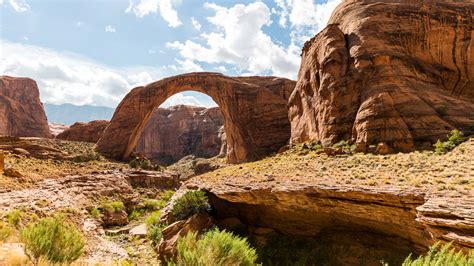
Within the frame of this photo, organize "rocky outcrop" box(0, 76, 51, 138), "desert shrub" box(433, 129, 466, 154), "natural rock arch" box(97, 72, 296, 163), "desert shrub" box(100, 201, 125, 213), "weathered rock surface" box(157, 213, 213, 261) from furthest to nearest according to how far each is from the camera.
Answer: "rocky outcrop" box(0, 76, 51, 138) → "natural rock arch" box(97, 72, 296, 163) → "desert shrub" box(100, 201, 125, 213) → "desert shrub" box(433, 129, 466, 154) → "weathered rock surface" box(157, 213, 213, 261)

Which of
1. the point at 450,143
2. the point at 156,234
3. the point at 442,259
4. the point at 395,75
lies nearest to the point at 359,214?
the point at 442,259

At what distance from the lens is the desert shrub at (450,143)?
1211 centimetres

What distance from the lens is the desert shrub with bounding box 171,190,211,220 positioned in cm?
1445

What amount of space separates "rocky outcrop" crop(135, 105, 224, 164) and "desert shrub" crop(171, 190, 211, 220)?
4860cm

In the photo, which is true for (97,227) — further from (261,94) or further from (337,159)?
(261,94)

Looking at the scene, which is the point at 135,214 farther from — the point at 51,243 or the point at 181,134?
the point at 181,134

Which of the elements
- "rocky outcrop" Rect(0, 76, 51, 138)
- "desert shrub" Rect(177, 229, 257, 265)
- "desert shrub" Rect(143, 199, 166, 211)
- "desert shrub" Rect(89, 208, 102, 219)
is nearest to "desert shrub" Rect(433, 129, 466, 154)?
"desert shrub" Rect(177, 229, 257, 265)

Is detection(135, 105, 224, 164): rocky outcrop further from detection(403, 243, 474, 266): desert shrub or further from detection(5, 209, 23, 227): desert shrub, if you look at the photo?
detection(403, 243, 474, 266): desert shrub

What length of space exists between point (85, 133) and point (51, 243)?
4742 centimetres

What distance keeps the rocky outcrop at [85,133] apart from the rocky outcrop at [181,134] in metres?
17.7

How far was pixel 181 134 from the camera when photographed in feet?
Result: 223

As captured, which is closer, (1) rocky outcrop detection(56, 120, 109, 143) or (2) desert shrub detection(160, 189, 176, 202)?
(2) desert shrub detection(160, 189, 176, 202)

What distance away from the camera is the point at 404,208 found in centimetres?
850

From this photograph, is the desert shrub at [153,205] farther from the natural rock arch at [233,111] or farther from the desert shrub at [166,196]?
the natural rock arch at [233,111]
